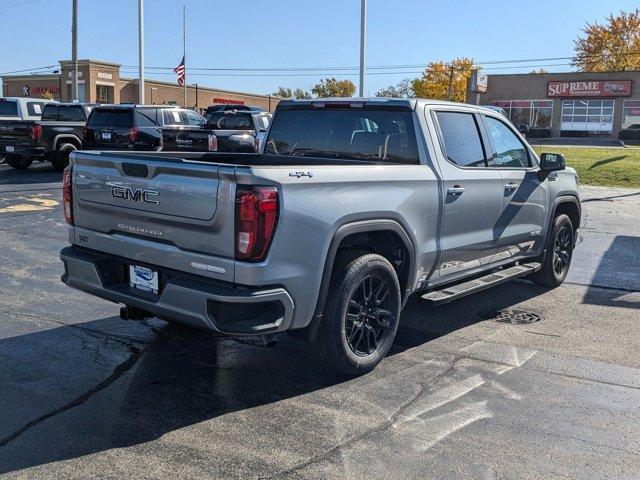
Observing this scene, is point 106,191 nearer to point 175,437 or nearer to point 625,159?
point 175,437

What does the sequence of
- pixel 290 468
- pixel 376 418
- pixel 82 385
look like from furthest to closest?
1. pixel 82 385
2. pixel 376 418
3. pixel 290 468

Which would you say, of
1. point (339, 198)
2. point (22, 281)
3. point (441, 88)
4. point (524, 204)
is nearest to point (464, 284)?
point (524, 204)

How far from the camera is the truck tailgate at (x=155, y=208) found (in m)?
3.88

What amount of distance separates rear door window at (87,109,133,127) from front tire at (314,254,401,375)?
1300 centimetres

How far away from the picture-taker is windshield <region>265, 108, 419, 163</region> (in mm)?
5328

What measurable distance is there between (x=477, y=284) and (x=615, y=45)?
3052 inches

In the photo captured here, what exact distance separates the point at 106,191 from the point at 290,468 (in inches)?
89.3

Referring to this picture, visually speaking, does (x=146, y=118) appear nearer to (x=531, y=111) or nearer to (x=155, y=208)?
(x=155, y=208)

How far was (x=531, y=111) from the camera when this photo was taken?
5738cm

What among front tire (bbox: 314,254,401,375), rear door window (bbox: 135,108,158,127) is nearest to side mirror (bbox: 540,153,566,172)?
front tire (bbox: 314,254,401,375)

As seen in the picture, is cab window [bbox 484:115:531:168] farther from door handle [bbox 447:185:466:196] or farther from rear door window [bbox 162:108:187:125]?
rear door window [bbox 162:108:187:125]

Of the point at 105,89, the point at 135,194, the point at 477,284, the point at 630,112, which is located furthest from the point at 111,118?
the point at 630,112

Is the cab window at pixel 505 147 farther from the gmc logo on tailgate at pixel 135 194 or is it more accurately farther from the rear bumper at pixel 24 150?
the rear bumper at pixel 24 150

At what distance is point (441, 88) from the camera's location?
254 ft
